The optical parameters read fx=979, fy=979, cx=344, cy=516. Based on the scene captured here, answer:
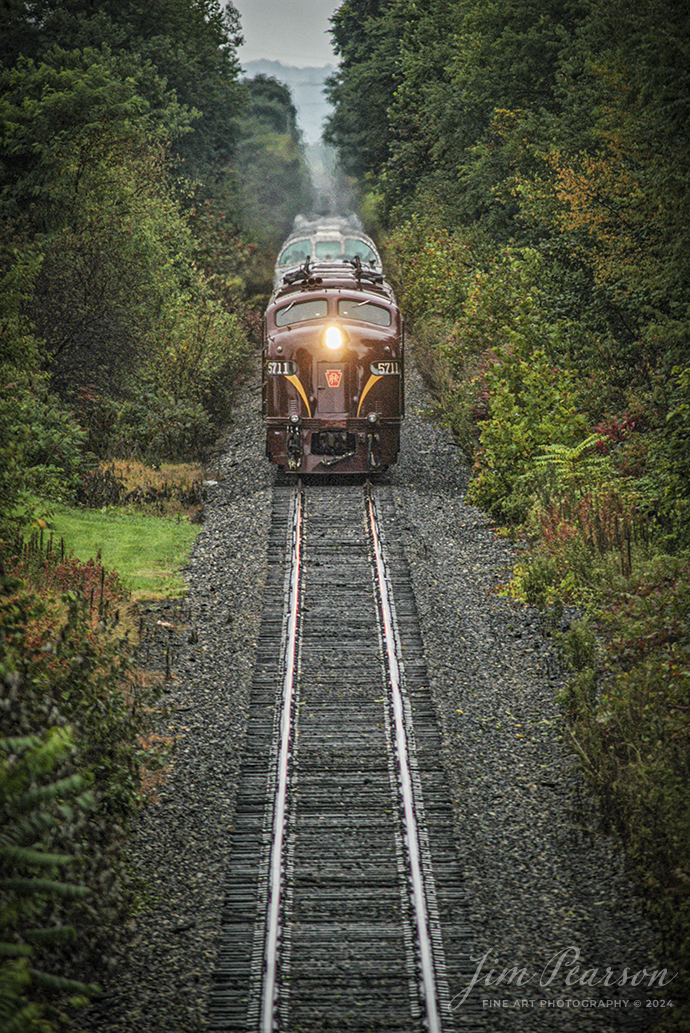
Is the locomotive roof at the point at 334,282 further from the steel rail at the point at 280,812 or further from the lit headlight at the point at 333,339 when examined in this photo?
the steel rail at the point at 280,812

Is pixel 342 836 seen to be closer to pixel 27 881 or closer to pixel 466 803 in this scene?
pixel 466 803

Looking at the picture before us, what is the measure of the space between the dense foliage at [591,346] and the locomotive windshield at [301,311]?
2.97 metres

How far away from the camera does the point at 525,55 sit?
23.3m

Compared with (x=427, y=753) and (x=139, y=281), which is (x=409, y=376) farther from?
(x=427, y=753)

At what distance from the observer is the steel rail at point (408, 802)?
6.11 meters

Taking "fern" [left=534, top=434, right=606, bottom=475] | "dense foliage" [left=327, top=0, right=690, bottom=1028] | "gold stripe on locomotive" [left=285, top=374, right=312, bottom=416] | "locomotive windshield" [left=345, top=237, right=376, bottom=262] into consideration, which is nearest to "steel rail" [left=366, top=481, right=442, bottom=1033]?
"dense foliage" [left=327, top=0, right=690, bottom=1028]

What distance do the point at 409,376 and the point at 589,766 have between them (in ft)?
51.0

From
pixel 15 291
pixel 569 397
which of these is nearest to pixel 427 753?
pixel 569 397

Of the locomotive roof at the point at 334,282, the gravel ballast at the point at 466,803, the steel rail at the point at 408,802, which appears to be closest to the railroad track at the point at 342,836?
the steel rail at the point at 408,802

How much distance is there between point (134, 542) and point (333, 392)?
12.6ft

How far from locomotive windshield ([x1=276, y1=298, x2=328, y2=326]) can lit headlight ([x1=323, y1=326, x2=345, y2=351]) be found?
2.11 feet

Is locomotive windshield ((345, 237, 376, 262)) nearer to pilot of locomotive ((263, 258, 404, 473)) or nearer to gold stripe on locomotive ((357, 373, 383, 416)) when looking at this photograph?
pilot of locomotive ((263, 258, 404, 473))

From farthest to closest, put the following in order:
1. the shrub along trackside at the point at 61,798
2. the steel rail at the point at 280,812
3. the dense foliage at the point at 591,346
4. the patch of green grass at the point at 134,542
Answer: the patch of green grass at the point at 134,542, the dense foliage at the point at 591,346, the steel rail at the point at 280,812, the shrub along trackside at the point at 61,798

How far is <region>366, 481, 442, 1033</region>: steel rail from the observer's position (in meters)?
6.11
